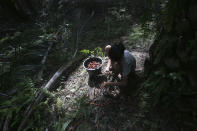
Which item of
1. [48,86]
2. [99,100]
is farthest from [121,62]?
[48,86]

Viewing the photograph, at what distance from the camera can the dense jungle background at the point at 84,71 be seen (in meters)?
2.41

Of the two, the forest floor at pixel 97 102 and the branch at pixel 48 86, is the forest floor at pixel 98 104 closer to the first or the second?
the forest floor at pixel 97 102

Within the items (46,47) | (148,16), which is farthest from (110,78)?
(46,47)

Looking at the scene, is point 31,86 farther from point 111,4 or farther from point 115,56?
point 111,4

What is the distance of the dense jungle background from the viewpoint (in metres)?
2.41

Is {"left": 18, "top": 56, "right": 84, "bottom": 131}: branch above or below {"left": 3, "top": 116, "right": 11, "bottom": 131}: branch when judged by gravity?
above

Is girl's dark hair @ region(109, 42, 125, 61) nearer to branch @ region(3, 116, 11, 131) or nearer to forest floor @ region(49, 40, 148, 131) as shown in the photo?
Answer: forest floor @ region(49, 40, 148, 131)

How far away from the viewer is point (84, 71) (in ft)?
14.4

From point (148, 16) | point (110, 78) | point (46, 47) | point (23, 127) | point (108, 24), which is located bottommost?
point (23, 127)

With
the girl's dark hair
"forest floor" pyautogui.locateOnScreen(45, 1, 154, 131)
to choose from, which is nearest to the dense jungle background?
"forest floor" pyautogui.locateOnScreen(45, 1, 154, 131)

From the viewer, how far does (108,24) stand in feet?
19.4

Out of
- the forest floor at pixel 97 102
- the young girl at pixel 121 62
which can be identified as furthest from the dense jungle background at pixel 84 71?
the young girl at pixel 121 62

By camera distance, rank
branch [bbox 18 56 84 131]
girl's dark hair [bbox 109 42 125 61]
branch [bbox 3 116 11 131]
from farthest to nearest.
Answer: branch [bbox 18 56 84 131] < branch [bbox 3 116 11 131] < girl's dark hair [bbox 109 42 125 61]

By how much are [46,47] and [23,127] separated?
2.62 m
